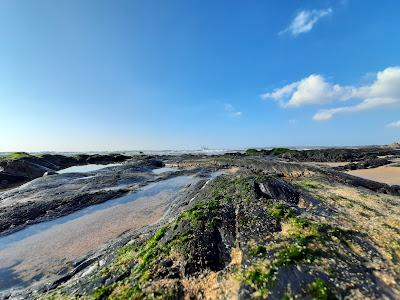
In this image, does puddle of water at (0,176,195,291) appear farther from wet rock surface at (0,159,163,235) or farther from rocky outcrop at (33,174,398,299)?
rocky outcrop at (33,174,398,299)

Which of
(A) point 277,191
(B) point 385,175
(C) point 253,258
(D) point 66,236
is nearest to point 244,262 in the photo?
(C) point 253,258

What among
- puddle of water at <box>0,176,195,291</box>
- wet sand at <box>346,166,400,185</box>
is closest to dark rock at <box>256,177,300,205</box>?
puddle of water at <box>0,176,195,291</box>

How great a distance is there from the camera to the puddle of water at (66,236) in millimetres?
8922

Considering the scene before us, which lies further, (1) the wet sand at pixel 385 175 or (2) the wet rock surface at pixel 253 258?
(1) the wet sand at pixel 385 175

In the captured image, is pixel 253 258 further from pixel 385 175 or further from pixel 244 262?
pixel 385 175

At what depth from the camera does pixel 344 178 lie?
18672 mm

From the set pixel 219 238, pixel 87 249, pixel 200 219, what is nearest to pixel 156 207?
Result: pixel 87 249

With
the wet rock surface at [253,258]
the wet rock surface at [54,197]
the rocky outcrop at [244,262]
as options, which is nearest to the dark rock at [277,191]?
the wet rock surface at [253,258]

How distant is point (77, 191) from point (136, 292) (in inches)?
628

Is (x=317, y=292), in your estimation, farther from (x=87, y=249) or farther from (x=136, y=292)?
(x=87, y=249)

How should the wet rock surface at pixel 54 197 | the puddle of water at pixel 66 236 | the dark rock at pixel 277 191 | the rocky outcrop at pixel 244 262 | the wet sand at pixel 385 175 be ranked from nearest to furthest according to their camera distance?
the rocky outcrop at pixel 244 262 → the puddle of water at pixel 66 236 → the dark rock at pixel 277 191 → the wet rock surface at pixel 54 197 → the wet sand at pixel 385 175

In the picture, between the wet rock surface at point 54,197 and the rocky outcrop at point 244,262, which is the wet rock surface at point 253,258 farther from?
the wet rock surface at point 54,197

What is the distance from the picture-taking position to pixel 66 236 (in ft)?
39.0

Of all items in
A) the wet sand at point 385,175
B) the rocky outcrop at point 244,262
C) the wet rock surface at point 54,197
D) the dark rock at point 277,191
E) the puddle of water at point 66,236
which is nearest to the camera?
the rocky outcrop at point 244,262
